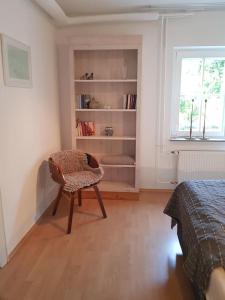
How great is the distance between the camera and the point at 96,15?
126 inches

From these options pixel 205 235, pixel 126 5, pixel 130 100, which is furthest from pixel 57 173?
pixel 126 5

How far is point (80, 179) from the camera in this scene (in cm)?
278

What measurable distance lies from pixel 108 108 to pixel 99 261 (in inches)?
78.1

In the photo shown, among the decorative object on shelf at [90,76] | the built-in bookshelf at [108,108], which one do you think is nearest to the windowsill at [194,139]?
the built-in bookshelf at [108,108]

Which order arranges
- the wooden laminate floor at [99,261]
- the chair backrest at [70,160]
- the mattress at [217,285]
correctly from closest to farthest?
the mattress at [217,285]
the wooden laminate floor at [99,261]
the chair backrest at [70,160]

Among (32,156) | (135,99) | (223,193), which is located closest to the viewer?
(223,193)

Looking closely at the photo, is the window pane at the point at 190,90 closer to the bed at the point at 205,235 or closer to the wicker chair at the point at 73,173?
Result: the wicker chair at the point at 73,173

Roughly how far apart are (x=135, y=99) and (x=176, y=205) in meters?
1.59

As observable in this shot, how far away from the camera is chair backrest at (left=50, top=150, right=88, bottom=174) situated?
3049 mm

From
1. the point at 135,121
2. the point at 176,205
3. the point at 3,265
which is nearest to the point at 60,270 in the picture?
the point at 3,265

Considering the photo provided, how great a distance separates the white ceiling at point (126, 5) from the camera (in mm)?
2924

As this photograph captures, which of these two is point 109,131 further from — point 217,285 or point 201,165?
point 217,285

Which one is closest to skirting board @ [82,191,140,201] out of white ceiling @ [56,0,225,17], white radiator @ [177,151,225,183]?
white radiator @ [177,151,225,183]

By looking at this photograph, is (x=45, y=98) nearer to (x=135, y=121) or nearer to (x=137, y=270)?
(x=135, y=121)
